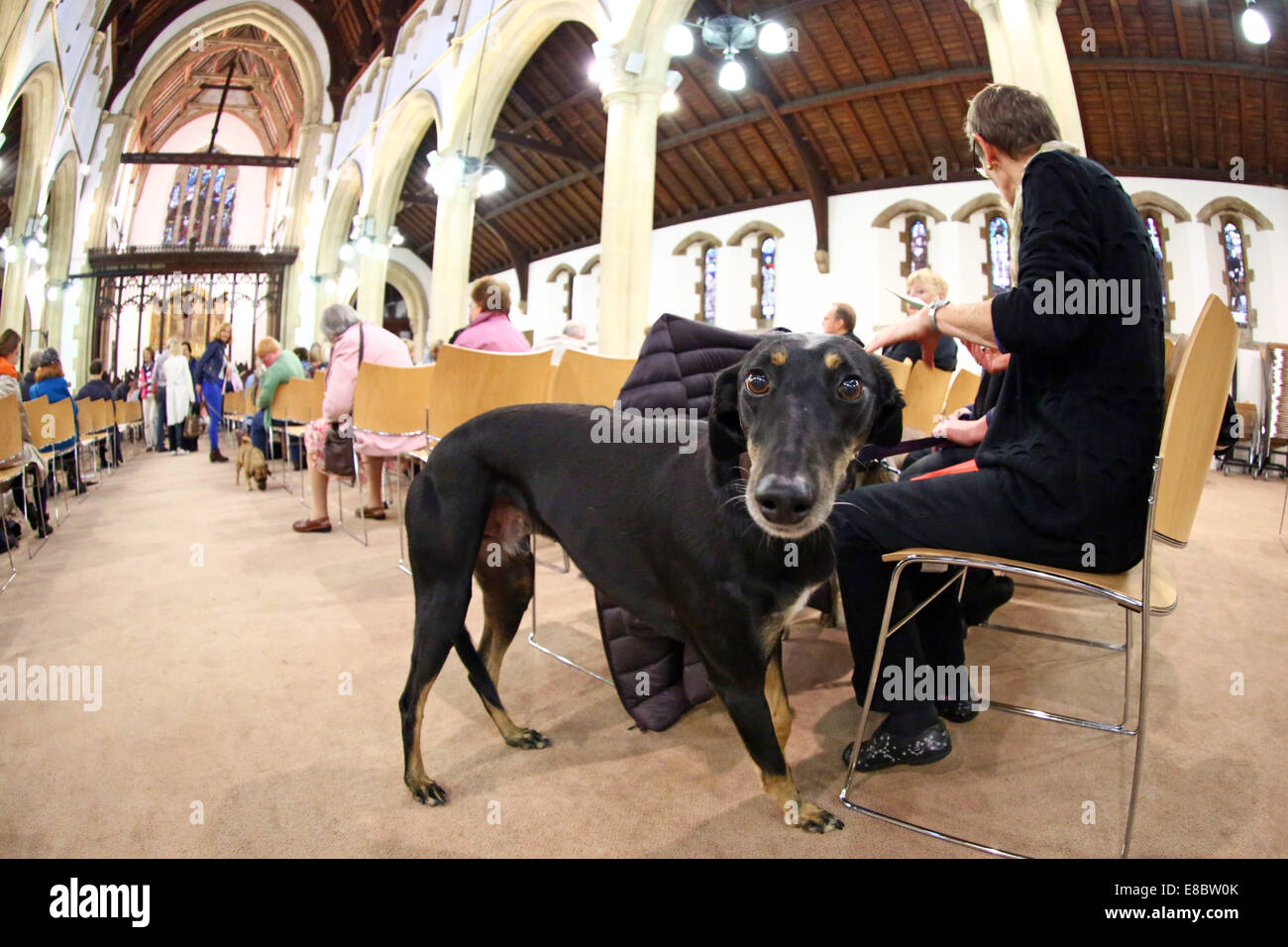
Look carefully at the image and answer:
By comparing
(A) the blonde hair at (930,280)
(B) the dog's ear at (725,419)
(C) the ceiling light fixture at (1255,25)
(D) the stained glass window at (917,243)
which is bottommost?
(B) the dog's ear at (725,419)

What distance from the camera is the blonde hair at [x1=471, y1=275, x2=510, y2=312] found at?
13.9ft

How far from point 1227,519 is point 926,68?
27.0 feet

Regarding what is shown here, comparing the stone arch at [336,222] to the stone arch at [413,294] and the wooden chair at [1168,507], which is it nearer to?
the stone arch at [413,294]

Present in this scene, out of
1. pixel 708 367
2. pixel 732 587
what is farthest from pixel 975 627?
pixel 732 587

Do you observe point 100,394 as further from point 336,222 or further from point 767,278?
point 767,278

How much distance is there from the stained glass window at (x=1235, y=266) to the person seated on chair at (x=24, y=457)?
14699 mm

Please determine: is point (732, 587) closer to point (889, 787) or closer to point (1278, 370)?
point (889, 787)

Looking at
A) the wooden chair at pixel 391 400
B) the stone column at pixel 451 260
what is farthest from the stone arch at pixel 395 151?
the wooden chair at pixel 391 400

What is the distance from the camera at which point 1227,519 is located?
5.34m

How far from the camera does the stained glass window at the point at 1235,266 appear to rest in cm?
1105

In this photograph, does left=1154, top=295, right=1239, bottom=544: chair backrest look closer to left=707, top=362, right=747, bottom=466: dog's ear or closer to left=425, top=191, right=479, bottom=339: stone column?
left=707, top=362, right=747, bottom=466: dog's ear

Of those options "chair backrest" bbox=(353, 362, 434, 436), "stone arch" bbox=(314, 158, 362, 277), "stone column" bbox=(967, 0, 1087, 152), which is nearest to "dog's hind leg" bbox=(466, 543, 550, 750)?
"chair backrest" bbox=(353, 362, 434, 436)

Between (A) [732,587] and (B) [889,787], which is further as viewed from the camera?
(B) [889,787]

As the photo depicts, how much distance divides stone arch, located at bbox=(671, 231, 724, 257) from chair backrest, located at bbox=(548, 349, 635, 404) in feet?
42.2
